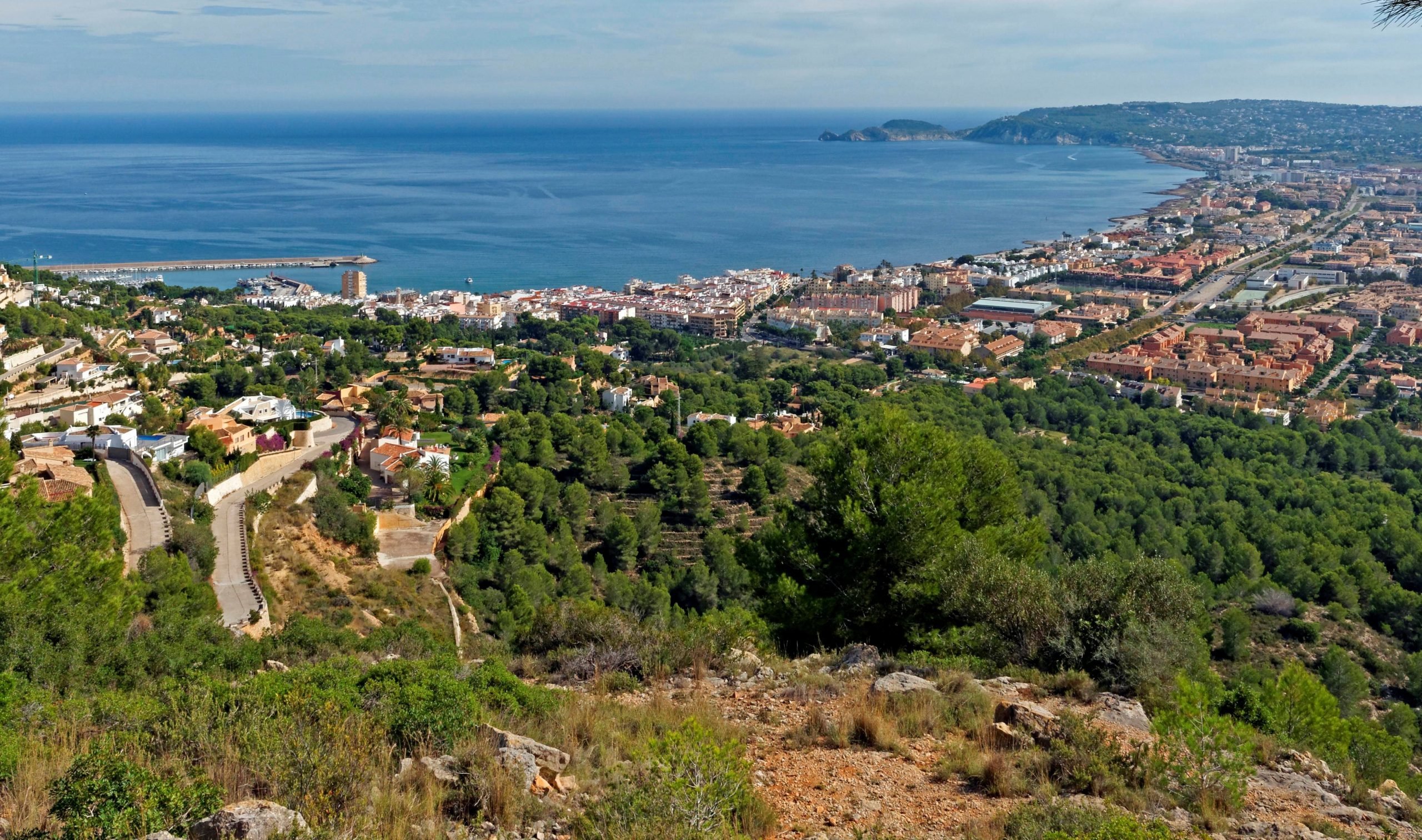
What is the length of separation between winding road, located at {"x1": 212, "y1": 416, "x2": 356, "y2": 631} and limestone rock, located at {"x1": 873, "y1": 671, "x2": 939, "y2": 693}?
191 inches

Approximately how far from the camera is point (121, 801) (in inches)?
88.0

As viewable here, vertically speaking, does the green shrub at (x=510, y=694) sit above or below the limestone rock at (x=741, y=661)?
above

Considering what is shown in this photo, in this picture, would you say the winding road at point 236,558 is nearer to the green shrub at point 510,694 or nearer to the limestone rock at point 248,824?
the green shrub at point 510,694

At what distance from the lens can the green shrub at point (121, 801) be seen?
2.18m

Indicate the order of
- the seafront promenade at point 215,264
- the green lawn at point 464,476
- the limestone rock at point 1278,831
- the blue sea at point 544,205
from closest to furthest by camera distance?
1. the limestone rock at point 1278,831
2. the green lawn at point 464,476
3. the seafront promenade at point 215,264
4. the blue sea at point 544,205

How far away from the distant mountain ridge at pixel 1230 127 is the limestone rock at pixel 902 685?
9093 cm

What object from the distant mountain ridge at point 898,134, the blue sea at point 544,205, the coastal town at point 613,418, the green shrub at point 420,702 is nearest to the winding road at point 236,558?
the coastal town at point 613,418

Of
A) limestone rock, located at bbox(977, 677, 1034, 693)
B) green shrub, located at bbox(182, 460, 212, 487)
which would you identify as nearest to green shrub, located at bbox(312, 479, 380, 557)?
green shrub, located at bbox(182, 460, 212, 487)

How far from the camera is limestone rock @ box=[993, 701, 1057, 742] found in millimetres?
3230

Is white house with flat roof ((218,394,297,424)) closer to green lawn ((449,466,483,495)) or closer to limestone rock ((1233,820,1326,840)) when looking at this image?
green lawn ((449,466,483,495))

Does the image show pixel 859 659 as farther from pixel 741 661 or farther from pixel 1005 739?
pixel 1005 739

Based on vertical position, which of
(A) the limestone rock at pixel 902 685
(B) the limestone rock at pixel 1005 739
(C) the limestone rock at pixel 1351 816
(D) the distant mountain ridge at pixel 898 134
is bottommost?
(A) the limestone rock at pixel 902 685

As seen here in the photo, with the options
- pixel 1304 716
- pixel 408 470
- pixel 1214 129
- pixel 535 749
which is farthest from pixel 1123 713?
pixel 1214 129

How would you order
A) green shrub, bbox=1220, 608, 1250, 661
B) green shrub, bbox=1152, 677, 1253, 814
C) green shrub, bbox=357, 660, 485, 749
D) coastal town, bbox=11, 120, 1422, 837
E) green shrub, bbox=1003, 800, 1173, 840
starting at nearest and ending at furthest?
green shrub, bbox=1003, 800, 1173, 840, green shrub, bbox=1152, 677, 1253, 814, green shrub, bbox=357, 660, 485, 749, coastal town, bbox=11, 120, 1422, 837, green shrub, bbox=1220, 608, 1250, 661
